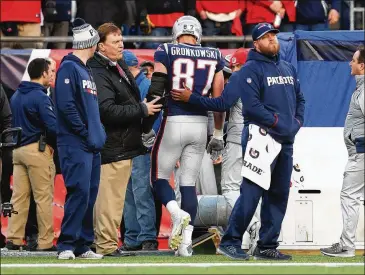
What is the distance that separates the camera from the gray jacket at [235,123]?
41.7ft

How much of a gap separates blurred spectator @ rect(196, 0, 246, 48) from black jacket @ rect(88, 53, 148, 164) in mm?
4609

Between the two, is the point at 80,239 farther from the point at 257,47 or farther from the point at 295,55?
the point at 295,55

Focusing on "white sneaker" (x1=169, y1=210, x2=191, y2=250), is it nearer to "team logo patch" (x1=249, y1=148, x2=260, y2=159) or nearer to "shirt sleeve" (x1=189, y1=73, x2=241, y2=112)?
"team logo patch" (x1=249, y1=148, x2=260, y2=159)

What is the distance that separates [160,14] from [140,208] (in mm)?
3721

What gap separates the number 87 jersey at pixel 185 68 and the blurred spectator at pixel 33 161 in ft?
6.72

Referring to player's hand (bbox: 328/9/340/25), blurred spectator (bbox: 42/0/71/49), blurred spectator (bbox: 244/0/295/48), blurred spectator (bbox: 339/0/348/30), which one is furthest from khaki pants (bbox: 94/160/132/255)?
blurred spectator (bbox: 339/0/348/30)

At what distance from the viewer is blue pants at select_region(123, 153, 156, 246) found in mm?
12812

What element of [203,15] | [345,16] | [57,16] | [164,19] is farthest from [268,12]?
[57,16]

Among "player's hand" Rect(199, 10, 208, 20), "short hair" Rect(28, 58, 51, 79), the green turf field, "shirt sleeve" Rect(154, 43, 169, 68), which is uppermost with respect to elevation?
"player's hand" Rect(199, 10, 208, 20)

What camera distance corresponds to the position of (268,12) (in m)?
15.9

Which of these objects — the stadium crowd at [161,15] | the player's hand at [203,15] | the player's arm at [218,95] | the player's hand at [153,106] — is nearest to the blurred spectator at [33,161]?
the player's hand at [153,106]

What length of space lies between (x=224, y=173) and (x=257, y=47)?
7.89ft

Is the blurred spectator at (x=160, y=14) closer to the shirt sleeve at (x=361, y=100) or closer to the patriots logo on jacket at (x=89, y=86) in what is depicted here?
the shirt sleeve at (x=361, y=100)

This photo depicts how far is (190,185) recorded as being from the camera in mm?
11203
